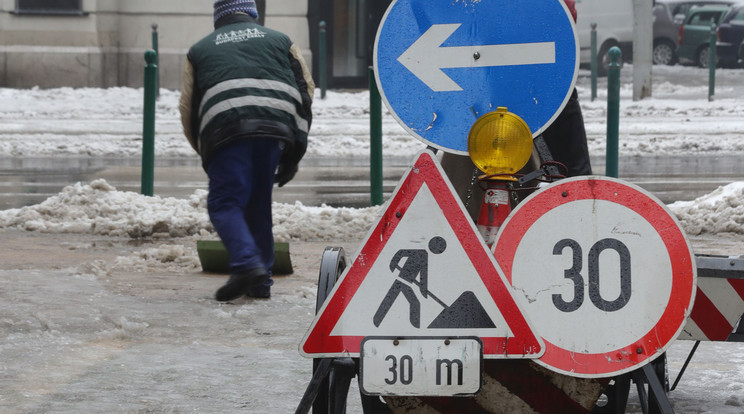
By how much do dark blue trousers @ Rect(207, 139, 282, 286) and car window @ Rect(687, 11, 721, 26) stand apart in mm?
24320

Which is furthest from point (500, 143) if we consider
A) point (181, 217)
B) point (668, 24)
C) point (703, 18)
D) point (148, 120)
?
point (668, 24)

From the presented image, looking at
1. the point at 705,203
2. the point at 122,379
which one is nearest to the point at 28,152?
the point at 705,203

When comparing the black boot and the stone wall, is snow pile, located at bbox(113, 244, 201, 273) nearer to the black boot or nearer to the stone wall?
the black boot

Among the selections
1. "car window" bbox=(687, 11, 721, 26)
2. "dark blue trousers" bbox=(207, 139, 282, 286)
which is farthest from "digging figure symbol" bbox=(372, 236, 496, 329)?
"car window" bbox=(687, 11, 721, 26)

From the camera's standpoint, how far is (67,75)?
72.8 ft

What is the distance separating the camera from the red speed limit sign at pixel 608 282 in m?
3.22

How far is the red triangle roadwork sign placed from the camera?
3.22 metres

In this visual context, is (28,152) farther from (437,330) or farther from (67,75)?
(437,330)

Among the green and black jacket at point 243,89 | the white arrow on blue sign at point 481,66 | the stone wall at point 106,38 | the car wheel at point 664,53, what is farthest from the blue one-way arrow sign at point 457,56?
the car wheel at point 664,53

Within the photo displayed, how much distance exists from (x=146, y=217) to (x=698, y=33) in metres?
22.6

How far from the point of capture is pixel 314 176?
12977 mm

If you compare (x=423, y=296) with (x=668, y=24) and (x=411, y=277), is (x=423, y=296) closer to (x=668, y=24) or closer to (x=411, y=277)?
(x=411, y=277)

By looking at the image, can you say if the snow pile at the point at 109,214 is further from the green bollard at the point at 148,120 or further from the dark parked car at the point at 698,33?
the dark parked car at the point at 698,33

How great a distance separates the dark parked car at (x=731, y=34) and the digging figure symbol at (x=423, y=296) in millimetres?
25500
